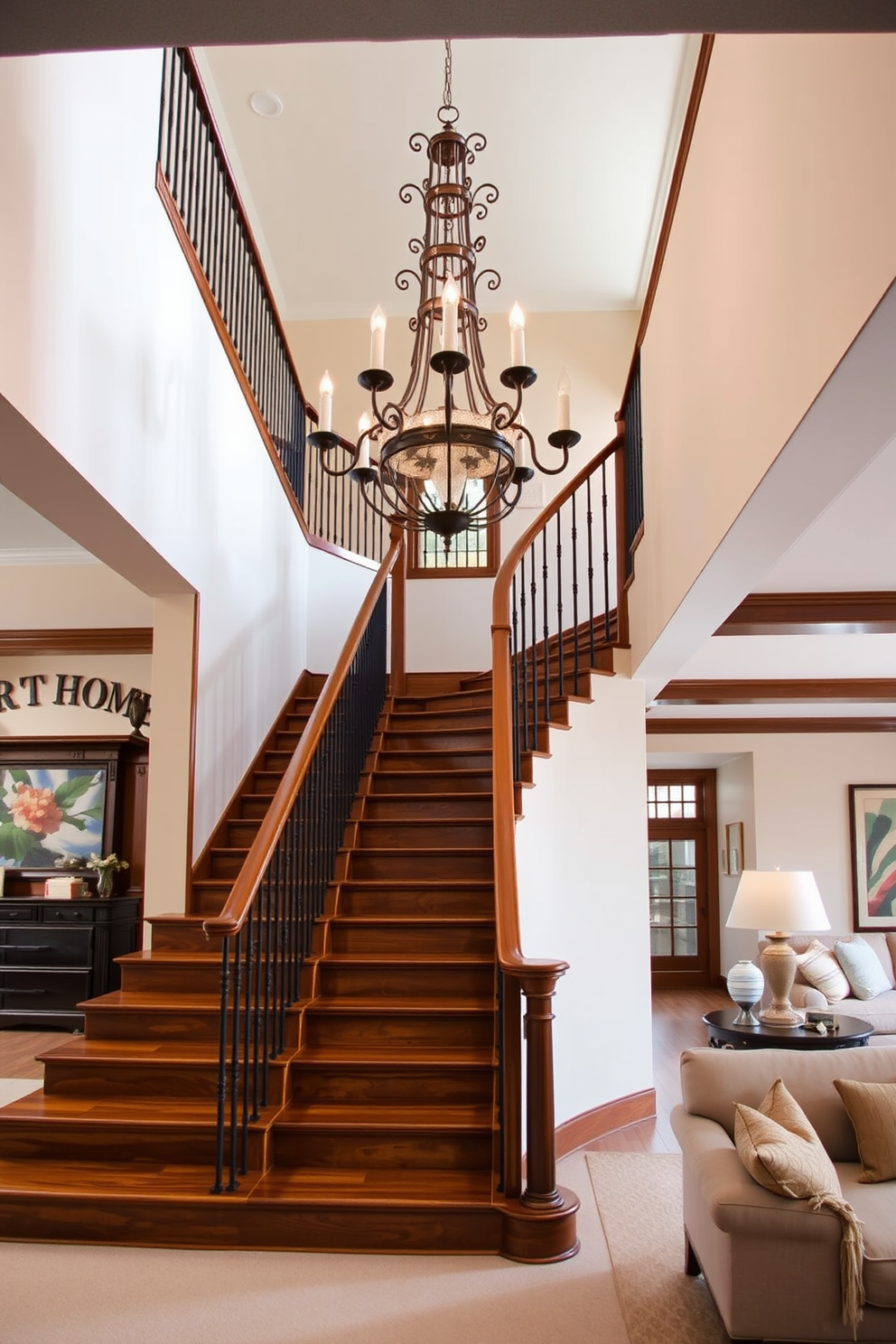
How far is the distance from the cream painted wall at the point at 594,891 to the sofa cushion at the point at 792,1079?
1191mm

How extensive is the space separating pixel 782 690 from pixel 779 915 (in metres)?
3.13

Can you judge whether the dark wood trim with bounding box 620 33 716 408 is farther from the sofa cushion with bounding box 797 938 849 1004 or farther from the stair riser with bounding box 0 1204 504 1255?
the sofa cushion with bounding box 797 938 849 1004

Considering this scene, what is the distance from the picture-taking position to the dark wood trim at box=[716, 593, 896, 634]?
4.74 metres

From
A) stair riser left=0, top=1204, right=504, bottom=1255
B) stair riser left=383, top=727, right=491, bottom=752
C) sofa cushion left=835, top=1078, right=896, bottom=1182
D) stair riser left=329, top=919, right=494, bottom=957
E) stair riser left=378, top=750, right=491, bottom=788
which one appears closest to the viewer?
sofa cushion left=835, top=1078, right=896, bottom=1182

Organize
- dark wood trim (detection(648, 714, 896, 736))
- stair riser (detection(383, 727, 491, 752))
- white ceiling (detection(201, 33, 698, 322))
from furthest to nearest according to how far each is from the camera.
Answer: dark wood trim (detection(648, 714, 896, 736)), white ceiling (detection(201, 33, 698, 322)), stair riser (detection(383, 727, 491, 752))

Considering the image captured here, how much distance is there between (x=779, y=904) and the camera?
503cm

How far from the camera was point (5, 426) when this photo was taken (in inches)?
122

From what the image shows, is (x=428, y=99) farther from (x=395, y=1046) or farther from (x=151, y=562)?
(x=395, y=1046)

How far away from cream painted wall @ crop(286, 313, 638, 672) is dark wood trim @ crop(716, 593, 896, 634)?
12.9ft

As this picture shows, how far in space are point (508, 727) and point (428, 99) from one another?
501 centimetres

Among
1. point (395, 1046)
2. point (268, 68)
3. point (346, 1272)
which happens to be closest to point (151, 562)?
point (395, 1046)

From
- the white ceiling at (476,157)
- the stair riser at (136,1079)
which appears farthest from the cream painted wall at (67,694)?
the stair riser at (136,1079)

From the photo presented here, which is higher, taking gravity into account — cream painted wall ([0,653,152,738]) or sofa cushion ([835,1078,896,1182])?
cream painted wall ([0,653,152,738])

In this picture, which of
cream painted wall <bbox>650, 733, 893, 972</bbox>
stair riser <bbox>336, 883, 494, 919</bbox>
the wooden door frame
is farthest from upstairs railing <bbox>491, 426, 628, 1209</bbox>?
the wooden door frame
